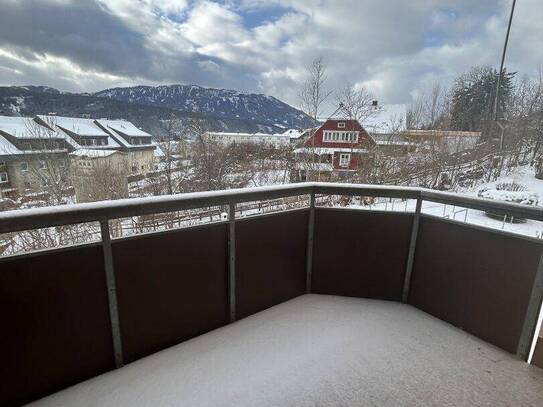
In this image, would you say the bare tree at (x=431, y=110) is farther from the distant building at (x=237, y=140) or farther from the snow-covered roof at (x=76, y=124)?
the snow-covered roof at (x=76, y=124)

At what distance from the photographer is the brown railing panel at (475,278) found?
1.83 m

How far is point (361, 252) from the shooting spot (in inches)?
101

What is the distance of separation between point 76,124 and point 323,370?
21.9 metres

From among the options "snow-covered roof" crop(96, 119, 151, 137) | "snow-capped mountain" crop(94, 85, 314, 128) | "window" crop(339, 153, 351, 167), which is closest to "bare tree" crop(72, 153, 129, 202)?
"window" crop(339, 153, 351, 167)

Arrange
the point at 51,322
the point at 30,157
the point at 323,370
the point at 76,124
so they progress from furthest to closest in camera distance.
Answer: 1. the point at 76,124
2. the point at 30,157
3. the point at 323,370
4. the point at 51,322

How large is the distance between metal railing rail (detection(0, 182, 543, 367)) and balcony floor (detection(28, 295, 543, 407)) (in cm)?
21

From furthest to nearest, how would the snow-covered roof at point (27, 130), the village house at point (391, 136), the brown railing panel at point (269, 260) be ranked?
1. the snow-covered roof at point (27, 130)
2. the village house at point (391, 136)
3. the brown railing panel at point (269, 260)

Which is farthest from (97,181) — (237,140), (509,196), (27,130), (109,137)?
(509,196)

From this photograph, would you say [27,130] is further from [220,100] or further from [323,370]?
[220,100]

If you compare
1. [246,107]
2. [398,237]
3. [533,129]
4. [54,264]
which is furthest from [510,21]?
[246,107]

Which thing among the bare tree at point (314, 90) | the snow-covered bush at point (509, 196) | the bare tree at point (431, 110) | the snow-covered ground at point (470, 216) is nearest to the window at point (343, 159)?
the bare tree at point (431, 110)

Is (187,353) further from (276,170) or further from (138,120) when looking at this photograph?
(138,120)

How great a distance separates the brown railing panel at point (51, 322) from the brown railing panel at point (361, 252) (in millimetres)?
1757

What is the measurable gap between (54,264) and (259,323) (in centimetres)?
143
